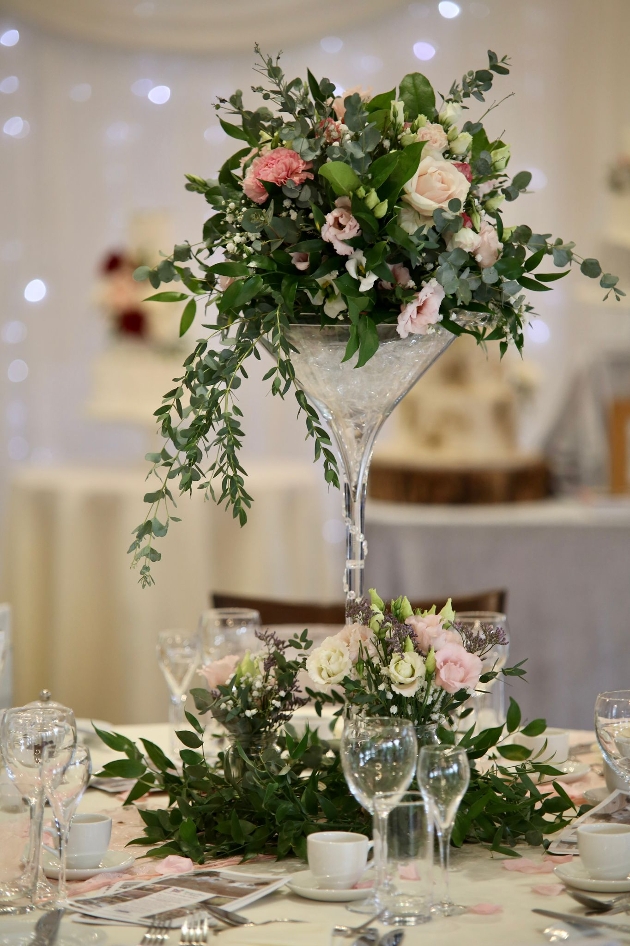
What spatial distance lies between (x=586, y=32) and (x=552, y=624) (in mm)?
2678

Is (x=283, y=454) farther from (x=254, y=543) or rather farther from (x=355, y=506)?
(x=355, y=506)

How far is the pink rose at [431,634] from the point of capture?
1.13m

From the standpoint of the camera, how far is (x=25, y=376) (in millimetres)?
5691

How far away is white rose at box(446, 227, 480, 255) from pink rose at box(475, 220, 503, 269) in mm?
11

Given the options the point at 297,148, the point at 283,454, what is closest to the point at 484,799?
the point at 297,148

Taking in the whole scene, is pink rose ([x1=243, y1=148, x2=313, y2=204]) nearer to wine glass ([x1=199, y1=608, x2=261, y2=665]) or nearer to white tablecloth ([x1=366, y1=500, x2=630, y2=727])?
wine glass ([x1=199, y1=608, x2=261, y2=665])

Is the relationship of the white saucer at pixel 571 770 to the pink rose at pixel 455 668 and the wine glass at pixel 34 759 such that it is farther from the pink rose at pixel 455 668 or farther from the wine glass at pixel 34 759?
the wine glass at pixel 34 759

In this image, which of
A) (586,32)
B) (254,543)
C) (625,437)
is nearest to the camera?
(625,437)

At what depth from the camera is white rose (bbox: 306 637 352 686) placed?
115 centimetres

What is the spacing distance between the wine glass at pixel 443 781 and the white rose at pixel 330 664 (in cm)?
17

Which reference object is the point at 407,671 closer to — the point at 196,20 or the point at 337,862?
the point at 337,862

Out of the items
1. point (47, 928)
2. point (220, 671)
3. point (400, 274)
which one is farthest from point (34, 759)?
point (400, 274)

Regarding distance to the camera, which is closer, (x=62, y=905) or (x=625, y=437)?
(x=62, y=905)

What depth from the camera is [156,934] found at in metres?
0.96
